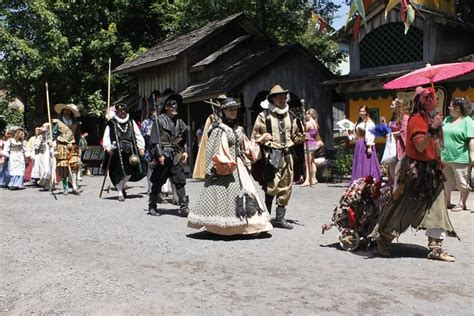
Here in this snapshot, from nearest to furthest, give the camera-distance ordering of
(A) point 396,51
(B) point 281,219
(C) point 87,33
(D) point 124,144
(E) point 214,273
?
(E) point 214,273 < (B) point 281,219 < (D) point 124,144 < (A) point 396,51 < (C) point 87,33

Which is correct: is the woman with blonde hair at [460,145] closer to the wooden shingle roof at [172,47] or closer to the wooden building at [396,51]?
the wooden building at [396,51]

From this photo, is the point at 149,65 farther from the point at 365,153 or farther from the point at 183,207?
the point at 183,207

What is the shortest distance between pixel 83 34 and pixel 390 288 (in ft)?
68.4

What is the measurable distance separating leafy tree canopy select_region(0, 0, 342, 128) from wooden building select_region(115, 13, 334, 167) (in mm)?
1639

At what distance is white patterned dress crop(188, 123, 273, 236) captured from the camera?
23.8 ft

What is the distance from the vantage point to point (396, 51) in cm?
1547

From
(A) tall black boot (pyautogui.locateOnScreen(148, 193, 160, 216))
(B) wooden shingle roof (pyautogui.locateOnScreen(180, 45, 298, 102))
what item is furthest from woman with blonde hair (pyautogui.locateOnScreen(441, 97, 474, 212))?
(B) wooden shingle roof (pyautogui.locateOnScreen(180, 45, 298, 102))

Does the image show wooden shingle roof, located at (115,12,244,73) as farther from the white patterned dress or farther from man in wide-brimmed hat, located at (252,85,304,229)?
the white patterned dress

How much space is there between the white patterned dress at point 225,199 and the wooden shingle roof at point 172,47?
12045 millimetres

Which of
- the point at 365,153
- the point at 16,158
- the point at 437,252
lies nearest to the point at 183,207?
the point at 365,153

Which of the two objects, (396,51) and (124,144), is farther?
(396,51)

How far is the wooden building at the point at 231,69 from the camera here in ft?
58.3

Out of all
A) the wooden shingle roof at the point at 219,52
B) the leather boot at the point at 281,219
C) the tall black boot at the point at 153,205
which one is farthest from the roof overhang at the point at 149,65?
the leather boot at the point at 281,219

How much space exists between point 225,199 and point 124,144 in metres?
4.96
